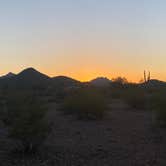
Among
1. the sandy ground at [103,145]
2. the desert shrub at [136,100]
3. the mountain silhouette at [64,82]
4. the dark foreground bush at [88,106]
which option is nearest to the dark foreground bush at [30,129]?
the sandy ground at [103,145]

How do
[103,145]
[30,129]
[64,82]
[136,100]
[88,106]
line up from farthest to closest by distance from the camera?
[64,82]
[136,100]
[88,106]
[103,145]
[30,129]

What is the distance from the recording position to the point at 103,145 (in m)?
18.6

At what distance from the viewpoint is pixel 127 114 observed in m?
32.4

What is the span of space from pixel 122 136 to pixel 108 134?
3.09 feet

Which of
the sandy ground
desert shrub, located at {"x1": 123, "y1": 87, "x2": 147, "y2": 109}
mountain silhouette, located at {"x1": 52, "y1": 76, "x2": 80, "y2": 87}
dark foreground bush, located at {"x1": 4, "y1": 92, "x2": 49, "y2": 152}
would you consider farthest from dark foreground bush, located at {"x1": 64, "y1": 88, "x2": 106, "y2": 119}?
mountain silhouette, located at {"x1": 52, "y1": 76, "x2": 80, "y2": 87}

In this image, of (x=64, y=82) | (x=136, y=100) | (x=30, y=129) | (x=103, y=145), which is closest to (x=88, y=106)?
(x=136, y=100)

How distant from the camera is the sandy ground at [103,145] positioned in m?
15.2

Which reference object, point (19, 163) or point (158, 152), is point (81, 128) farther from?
point (19, 163)

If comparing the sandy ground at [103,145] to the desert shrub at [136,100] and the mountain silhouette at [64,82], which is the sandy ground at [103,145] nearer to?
the desert shrub at [136,100]

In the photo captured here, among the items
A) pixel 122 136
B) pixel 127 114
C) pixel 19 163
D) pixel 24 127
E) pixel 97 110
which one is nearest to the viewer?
pixel 19 163

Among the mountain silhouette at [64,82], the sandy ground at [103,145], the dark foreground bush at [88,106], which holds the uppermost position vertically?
the mountain silhouette at [64,82]

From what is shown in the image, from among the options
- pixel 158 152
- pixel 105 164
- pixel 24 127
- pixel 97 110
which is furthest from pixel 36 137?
pixel 97 110

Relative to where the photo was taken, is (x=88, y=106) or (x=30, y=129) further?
(x=88, y=106)

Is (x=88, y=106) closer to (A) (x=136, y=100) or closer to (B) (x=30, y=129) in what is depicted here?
(A) (x=136, y=100)
